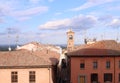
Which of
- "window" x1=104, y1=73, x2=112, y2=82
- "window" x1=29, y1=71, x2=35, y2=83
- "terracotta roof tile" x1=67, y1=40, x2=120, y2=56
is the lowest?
"window" x1=104, y1=73, x2=112, y2=82

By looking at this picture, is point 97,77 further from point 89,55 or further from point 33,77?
point 33,77

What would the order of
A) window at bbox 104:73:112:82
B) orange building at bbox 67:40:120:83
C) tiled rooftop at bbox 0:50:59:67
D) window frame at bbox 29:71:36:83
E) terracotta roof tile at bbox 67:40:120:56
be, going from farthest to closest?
terracotta roof tile at bbox 67:40:120:56
window at bbox 104:73:112:82
orange building at bbox 67:40:120:83
tiled rooftop at bbox 0:50:59:67
window frame at bbox 29:71:36:83

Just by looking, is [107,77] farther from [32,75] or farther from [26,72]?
[26,72]

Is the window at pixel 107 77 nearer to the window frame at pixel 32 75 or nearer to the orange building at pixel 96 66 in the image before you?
the orange building at pixel 96 66

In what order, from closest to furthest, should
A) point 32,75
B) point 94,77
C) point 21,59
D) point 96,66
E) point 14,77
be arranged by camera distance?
point 14,77, point 32,75, point 21,59, point 94,77, point 96,66

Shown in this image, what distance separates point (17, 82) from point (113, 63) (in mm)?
15837

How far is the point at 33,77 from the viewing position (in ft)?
158

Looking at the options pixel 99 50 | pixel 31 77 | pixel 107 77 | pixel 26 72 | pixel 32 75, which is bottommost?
pixel 107 77

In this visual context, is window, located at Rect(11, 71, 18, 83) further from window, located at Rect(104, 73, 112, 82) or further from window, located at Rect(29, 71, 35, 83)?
window, located at Rect(104, 73, 112, 82)

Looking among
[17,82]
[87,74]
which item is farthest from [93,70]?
[17,82]

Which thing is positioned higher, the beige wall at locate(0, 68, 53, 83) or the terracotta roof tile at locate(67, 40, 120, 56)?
the terracotta roof tile at locate(67, 40, 120, 56)

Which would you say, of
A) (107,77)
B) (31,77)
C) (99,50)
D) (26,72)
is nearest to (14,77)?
(26,72)

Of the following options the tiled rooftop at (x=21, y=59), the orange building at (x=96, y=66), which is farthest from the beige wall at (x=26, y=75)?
A: the orange building at (x=96, y=66)

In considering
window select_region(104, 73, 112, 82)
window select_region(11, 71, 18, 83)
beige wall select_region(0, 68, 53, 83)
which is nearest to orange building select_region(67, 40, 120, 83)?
window select_region(104, 73, 112, 82)
